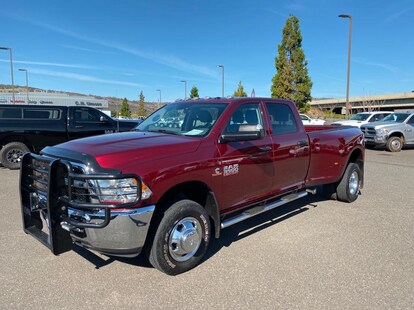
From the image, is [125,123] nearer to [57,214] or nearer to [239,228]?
[239,228]

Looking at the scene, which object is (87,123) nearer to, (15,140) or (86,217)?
(15,140)

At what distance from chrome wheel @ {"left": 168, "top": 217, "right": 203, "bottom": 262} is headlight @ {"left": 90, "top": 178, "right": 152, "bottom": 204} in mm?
653

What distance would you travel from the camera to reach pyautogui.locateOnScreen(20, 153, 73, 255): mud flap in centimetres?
317

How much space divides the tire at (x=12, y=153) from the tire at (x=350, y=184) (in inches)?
336

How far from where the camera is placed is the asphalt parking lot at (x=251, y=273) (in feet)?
10.2

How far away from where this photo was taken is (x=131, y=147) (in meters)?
3.44

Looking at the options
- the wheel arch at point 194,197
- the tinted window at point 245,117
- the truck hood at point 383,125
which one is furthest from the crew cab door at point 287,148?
the truck hood at point 383,125

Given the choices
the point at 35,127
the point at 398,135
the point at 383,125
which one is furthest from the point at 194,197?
the point at 398,135

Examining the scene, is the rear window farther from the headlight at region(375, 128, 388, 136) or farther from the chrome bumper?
the headlight at region(375, 128, 388, 136)

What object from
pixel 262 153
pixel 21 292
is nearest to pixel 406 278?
pixel 262 153

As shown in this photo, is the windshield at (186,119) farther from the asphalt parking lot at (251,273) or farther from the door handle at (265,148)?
the asphalt parking lot at (251,273)

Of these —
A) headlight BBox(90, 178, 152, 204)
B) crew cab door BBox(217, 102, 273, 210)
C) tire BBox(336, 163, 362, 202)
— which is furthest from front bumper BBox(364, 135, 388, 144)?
headlight BBox(90, 178, 152, 204)

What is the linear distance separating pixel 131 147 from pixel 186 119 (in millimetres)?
1250

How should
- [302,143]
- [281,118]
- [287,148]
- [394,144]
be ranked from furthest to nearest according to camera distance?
[394,144], [302,143], [281,118], [287,148]
